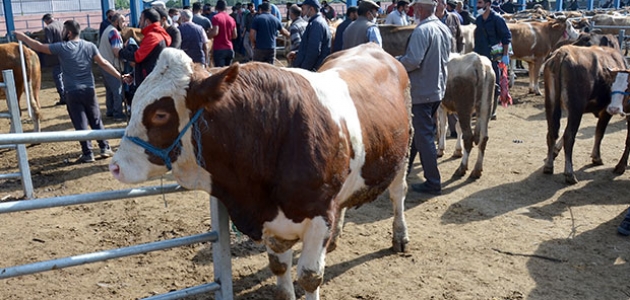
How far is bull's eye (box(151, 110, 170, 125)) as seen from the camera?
9.98ft

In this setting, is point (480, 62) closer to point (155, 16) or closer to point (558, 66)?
point (558, 66)

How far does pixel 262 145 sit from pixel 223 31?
33.4ft

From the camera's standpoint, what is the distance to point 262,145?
3.21m

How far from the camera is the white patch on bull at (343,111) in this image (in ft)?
11.6

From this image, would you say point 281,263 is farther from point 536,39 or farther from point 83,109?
point 536,39

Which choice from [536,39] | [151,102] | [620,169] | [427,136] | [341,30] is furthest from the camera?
[536,39]

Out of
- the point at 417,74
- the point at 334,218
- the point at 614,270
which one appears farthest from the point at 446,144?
the point at 334,218

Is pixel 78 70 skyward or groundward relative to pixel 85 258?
skyward

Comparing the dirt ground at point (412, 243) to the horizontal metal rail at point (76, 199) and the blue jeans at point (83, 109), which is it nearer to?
the blue jeans at point (83, 109)

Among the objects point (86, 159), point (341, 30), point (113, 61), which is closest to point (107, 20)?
point (113, 61)

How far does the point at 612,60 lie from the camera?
7.68 metres

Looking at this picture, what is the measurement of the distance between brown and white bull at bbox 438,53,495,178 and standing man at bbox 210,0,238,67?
21.4ft

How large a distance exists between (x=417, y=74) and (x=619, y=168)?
3.33 meters

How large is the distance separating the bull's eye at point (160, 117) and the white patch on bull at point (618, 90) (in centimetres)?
600
